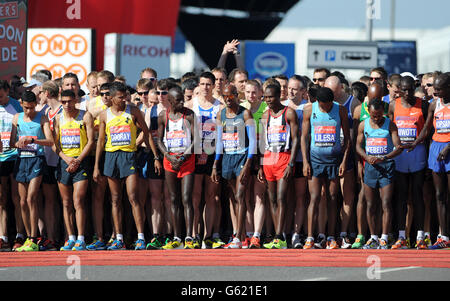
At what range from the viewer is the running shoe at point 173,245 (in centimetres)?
1178

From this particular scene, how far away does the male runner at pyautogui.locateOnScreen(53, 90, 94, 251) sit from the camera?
462 inches

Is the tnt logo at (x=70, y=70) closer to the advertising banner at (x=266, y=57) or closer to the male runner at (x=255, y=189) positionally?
the advertising banner at (x=266, y=57)

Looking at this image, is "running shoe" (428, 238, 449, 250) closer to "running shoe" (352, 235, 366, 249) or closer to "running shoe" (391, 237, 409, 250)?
"running shoe" (391, 237, 409, 250)

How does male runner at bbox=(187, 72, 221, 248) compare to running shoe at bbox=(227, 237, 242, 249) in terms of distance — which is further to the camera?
male runner at bbox=(187, 72, 221, 248)

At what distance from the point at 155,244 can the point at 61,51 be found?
10.1m

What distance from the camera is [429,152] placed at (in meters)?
11.6

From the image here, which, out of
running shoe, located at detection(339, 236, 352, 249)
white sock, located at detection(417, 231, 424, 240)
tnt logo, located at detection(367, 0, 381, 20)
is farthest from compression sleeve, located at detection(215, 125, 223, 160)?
tnt logo, located at detection(367, 0, 381, 20)

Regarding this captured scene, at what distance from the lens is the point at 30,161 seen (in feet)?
39.0

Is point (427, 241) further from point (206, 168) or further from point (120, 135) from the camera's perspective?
point (120, 135)

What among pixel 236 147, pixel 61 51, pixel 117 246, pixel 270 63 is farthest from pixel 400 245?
pixel 270 63
